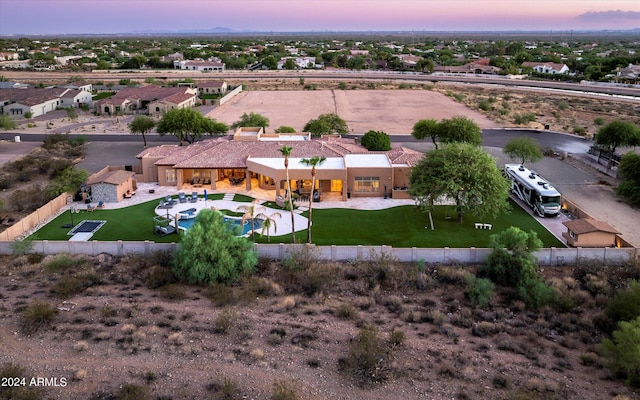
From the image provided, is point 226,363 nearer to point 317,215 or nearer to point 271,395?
point 271,395

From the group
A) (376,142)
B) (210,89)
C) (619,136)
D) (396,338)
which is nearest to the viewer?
(396,338)

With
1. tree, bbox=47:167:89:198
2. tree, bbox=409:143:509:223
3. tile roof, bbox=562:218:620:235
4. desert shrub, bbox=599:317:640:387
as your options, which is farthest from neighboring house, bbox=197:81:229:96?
desert shrub, bbox=599:317:640:387

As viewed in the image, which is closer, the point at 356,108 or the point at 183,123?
the point at 183,123

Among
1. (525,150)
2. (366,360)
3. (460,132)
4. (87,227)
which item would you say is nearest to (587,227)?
(525,150)

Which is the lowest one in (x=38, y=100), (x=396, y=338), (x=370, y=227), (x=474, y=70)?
(x=396, y=338)

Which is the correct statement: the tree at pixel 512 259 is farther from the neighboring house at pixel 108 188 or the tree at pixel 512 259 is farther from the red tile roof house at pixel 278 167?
A: the neighboring house at pixel 108 188

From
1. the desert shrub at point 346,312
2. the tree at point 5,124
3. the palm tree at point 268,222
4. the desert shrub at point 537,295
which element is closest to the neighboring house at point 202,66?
the tree at point 5,124

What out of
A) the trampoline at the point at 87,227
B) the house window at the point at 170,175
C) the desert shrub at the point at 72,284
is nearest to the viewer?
the desert shrub at the point at 72,284

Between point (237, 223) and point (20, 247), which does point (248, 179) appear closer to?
point (237, 223)
